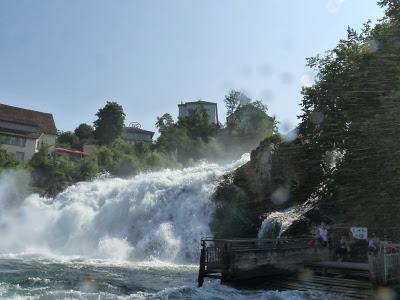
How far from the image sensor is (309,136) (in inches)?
1136

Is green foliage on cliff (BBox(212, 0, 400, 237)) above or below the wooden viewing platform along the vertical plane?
above

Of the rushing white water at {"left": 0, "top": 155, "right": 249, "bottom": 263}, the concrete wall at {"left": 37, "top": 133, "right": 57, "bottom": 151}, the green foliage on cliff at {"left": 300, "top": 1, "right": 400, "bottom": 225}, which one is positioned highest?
the concrete wall at {"left": 37, "top": 133, "right": 57, "bottom": 151}

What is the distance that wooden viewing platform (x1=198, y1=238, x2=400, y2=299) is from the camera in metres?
15.6

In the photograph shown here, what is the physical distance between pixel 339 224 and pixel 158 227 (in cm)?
1370

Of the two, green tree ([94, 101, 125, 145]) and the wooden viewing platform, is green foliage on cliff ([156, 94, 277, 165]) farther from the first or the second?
the wooden viewing platform

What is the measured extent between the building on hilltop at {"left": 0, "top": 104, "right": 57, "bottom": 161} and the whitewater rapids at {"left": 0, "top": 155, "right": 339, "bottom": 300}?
2600 centimetres

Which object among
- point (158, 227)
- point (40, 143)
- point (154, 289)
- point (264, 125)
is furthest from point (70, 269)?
point (264, 125)

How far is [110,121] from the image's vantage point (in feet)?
334

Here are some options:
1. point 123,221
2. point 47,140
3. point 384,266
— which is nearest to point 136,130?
point 47,140

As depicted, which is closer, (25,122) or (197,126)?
(25,122)

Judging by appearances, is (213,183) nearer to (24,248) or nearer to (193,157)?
(24,248)

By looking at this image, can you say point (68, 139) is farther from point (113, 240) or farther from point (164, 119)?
point (113, 240)

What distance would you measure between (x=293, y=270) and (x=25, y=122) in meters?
65.9

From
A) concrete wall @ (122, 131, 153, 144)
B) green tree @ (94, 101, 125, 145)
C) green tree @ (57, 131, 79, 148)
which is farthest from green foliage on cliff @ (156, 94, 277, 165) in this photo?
concrete wall @ (122, 131, 153, 144)
